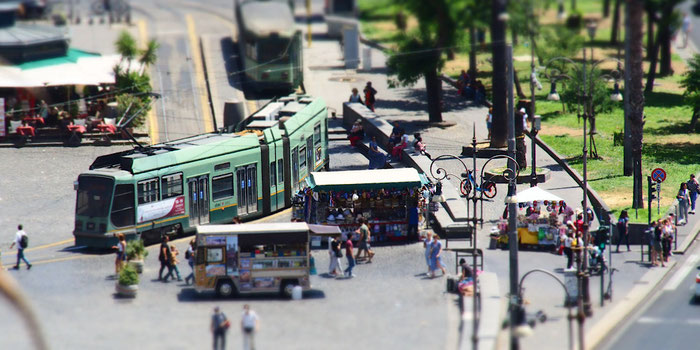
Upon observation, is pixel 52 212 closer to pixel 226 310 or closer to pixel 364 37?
pixel 226 310

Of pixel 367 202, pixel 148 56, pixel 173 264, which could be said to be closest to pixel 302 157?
pixel 367 202

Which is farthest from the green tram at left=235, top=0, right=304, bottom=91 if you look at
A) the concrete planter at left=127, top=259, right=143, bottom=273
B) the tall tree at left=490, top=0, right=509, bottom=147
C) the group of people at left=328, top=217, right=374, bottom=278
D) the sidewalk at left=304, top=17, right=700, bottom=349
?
the concrete planter at left=127, top=259, right=143, bottom=273

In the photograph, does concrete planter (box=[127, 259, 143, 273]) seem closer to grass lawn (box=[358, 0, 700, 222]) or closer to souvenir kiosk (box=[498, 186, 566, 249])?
souvenir kiosk (box=[498, 186, 566, 249])

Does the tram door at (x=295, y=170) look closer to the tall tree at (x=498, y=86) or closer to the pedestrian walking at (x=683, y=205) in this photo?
the tall tree at (x=498, y=86)

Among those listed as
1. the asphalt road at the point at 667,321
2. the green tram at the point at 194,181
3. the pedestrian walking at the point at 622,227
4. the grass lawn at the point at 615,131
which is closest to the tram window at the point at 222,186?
the green tram at the point at 194,181

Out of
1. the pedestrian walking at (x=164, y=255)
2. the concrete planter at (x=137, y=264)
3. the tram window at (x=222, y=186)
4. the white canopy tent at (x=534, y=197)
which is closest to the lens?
the pedestrian walking at (x=164, y=255)

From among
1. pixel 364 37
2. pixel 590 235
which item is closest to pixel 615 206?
pixel 590 235
